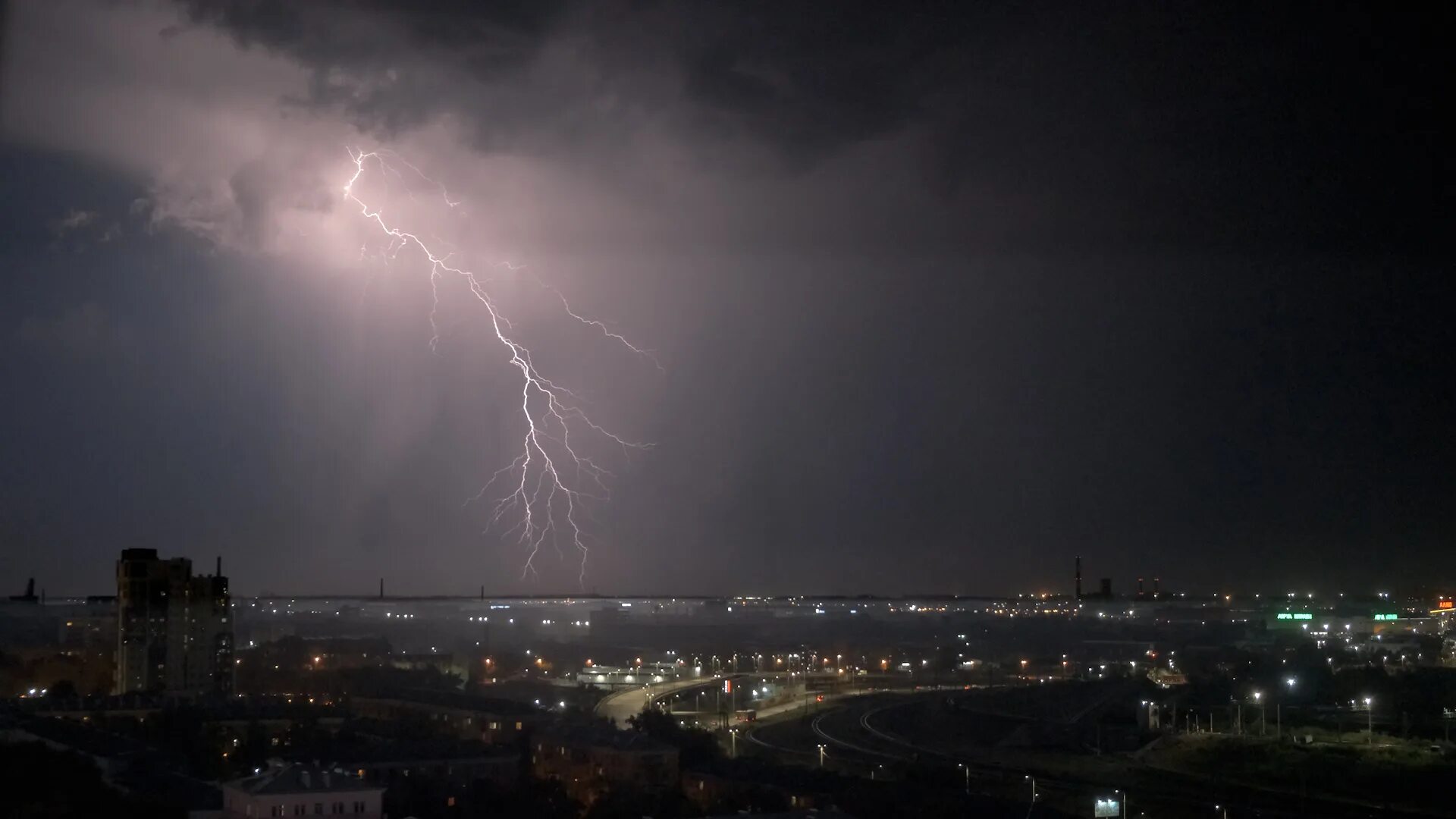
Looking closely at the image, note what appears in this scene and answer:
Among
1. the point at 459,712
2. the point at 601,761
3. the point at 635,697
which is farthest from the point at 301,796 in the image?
the point at 635,697

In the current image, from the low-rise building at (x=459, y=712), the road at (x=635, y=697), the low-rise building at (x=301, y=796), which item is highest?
the low-rise building at (x=301, y=796)

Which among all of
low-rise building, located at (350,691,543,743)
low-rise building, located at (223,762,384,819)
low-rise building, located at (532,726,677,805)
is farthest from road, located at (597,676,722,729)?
low-rise building, located at (223,762,384,819)

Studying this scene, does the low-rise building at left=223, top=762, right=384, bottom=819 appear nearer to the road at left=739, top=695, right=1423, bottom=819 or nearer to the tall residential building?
the road at left=739, top=695, right=1423, bottom=819

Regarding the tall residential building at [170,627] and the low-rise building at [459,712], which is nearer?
the low-rise building at [459,712]

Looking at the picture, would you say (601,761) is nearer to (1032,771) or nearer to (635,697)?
(1032,771)

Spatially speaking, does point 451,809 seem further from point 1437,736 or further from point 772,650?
point 772,650

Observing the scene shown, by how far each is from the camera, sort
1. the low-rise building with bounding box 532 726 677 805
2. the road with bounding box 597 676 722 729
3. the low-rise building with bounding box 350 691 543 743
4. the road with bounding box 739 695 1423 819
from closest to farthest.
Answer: the low-rise building with bounding box 532 726 677 805 → the road with bounding box 739 695 1423 819 → the low-rise building with bounding box 350 691 543 743 → the road with bounding box 597 676 722 729

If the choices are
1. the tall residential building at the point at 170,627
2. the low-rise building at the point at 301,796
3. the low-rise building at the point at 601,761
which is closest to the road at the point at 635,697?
the low-rise building at the point at 601,761

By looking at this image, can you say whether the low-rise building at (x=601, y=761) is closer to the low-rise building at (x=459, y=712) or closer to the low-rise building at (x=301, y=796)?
the low-rise building at (x=459, y=712)
